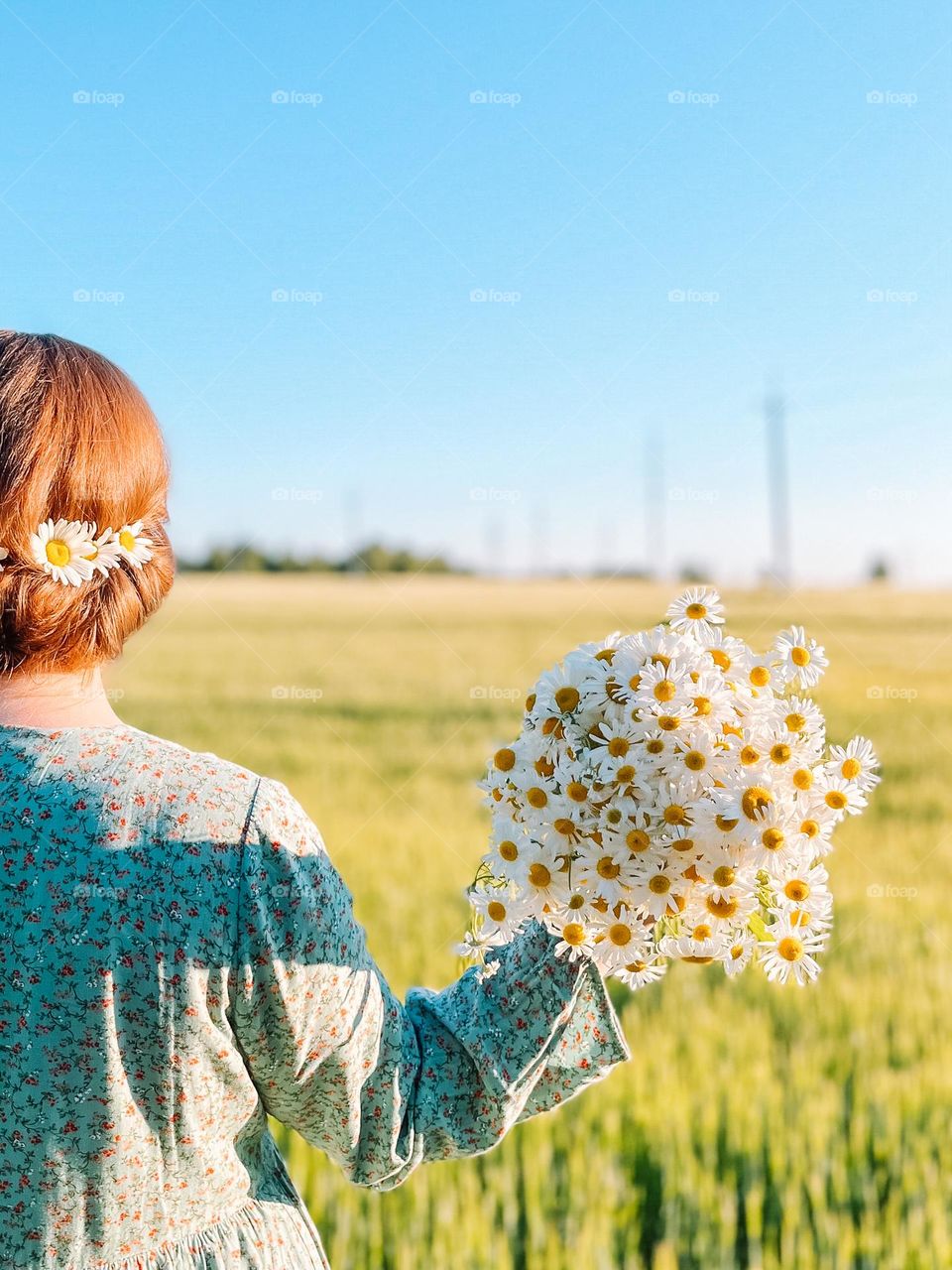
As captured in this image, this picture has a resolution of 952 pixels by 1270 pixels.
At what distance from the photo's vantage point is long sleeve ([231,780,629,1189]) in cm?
114

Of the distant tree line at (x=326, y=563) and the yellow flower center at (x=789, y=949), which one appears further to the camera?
the distant tree line at (x=326, y=563)

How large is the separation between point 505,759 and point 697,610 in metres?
0.30

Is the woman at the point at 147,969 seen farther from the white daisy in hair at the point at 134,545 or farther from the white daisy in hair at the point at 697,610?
the white daisy in hair at the point at 697,610

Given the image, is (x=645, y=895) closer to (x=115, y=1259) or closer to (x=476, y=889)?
(x=476, y=889)

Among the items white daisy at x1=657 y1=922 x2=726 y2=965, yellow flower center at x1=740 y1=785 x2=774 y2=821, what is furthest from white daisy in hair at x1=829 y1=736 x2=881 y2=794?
white daisy at x1=657 y1=922 x2=726 y2=965

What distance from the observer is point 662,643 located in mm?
1263

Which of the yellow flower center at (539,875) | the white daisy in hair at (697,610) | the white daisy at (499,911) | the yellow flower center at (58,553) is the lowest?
the white daisy at (499,911)

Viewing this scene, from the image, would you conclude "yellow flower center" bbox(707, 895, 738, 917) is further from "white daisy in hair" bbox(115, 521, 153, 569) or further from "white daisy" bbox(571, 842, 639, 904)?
"white daisy in hair" bbox(115, 521, 153, 569)

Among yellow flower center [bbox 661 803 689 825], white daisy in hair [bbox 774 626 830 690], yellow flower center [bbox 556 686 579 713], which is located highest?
white daisy in hair [bbox 774 626 830 690]

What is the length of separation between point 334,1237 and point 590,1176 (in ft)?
2.35

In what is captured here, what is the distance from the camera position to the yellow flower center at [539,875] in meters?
1.24

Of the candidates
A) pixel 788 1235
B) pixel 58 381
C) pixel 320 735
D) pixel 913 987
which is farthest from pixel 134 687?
pixel 58 381

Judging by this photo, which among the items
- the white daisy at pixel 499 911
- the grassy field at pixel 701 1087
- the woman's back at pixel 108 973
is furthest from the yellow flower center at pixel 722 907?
the grassy field at pixel 701 1087

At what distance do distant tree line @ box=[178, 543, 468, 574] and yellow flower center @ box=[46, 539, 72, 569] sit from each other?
42.0 meters
